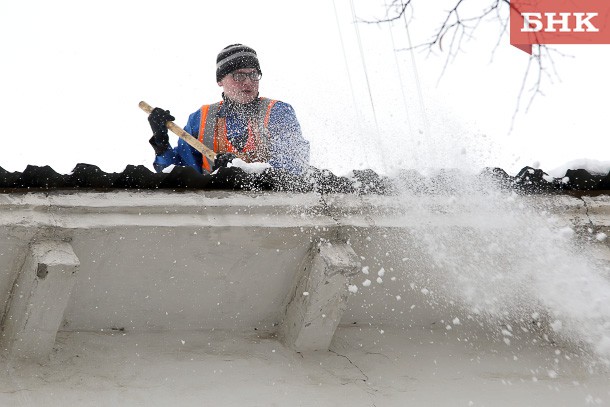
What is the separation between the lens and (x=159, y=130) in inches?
241

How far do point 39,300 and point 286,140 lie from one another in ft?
7.34

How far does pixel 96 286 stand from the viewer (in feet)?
15.4

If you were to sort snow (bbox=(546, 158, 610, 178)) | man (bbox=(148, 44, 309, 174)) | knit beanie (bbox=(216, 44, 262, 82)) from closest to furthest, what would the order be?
snow (bbox=(546, 158, 610, 178)) → man (bbox=(148, 44, 309, 174)) → knit beanie (bbox=(216, 44, 262, 82))

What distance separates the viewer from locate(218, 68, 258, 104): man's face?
6359 mm

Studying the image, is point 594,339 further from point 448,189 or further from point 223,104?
point 223,104

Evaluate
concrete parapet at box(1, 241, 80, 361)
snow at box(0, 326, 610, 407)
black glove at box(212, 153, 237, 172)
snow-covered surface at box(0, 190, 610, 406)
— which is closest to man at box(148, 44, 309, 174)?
black glove at box(212, 153, 237, 172)

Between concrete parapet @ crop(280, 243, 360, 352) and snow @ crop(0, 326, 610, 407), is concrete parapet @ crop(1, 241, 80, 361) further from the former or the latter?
concrete parapet @ crop(280, 243, 360, 352)

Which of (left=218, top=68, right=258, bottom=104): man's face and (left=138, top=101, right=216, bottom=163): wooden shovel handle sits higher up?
(left=218, top=68, right=258, bottom=104): man's face

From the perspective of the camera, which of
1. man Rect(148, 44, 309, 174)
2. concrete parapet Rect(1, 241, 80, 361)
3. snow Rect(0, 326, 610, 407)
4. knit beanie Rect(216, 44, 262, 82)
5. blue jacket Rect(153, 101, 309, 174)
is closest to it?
concrete parapet Rect(1, 241, 80, 361)

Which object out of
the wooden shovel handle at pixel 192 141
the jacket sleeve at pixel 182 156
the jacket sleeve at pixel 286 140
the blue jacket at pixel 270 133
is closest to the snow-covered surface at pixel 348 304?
the jacket sleeve at pixel 286 140

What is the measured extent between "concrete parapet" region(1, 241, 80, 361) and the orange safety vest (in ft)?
6.38

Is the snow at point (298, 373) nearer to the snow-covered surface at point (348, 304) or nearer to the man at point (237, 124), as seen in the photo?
the snow-covered surface at point (348, 304)

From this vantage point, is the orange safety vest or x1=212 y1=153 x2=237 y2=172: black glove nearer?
x1=212 y1=153 x2=237 y2=172: black glove

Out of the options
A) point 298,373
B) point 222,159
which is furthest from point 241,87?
point 298,373
